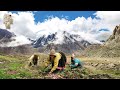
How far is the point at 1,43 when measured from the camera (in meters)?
8.95

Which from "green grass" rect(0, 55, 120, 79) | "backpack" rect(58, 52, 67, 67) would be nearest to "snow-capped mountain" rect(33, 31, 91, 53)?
"backpack" rect(58, 52, 67, 67)

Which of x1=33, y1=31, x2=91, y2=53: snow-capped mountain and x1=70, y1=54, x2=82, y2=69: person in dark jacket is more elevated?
x1=33, y1=31, x2=91, y2=53: snow-capped mountain

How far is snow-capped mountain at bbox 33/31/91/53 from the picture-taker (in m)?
8.95

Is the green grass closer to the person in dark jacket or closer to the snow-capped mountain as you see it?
the person in dark jacket

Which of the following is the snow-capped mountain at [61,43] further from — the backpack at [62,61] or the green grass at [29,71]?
the green grass at [29,71]

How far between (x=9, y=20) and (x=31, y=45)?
2.19 feet

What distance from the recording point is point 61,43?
29.5 feet

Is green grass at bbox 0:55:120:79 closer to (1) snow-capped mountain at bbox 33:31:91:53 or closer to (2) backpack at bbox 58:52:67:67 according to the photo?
(2) backpack at bbox 58:52:67:67

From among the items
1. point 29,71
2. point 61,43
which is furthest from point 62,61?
point 29,71

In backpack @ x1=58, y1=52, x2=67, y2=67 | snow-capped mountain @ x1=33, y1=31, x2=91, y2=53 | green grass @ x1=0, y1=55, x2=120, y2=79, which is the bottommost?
green grass @ x1=0, y1=55, x2=120, y2=79

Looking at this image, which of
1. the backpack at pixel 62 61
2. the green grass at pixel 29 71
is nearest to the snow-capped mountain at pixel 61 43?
the backpack at pixel 62 61

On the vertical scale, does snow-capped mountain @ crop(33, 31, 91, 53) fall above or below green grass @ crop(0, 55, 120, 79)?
above
